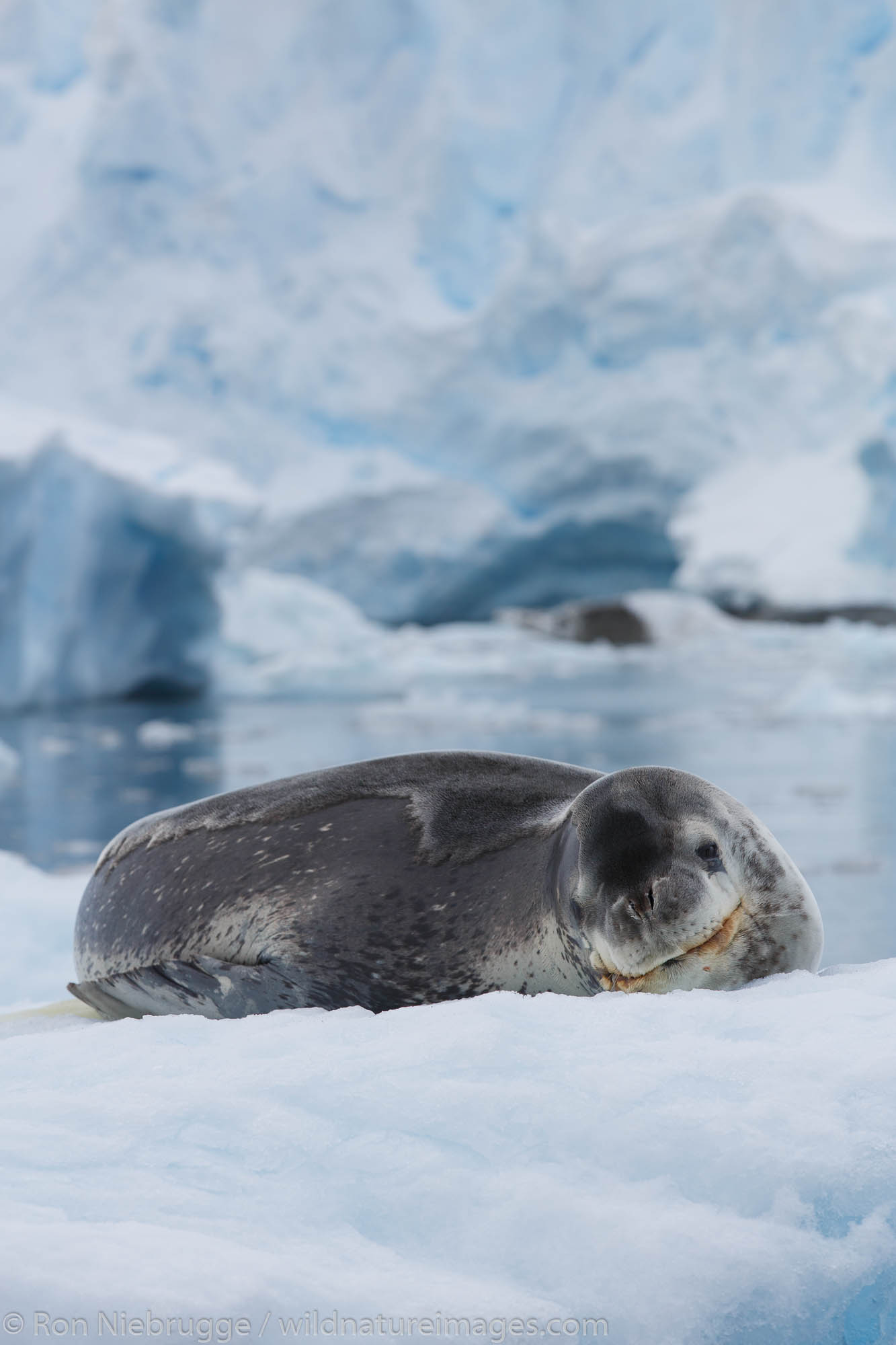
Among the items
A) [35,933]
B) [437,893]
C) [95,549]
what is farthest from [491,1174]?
[95,549]

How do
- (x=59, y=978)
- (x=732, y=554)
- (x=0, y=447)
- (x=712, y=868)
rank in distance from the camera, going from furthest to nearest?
(x=732, y=554), (x=0, y=447), (x=59, y=978), (x=712, y=868)

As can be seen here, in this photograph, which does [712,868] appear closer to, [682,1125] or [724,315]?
[682,1125]

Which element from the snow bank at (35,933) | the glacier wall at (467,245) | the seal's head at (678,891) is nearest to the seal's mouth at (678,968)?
the seal's head at (678,891)

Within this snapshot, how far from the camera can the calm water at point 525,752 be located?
4.08 m

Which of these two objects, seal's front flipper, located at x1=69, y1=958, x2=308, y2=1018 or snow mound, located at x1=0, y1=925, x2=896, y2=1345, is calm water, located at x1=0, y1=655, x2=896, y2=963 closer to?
seal's front flipper, located at x1=69, y1=958, x2=308, y2=1018

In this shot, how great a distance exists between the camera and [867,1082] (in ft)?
3.49

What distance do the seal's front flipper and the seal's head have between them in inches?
15.0

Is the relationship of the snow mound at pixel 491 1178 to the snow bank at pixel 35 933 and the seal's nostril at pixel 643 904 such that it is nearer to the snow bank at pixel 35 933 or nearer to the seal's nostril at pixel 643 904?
the seal's nostril at pixel 643 904

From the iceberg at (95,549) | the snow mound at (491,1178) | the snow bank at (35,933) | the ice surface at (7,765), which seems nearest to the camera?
the snow mound at (491,1178)

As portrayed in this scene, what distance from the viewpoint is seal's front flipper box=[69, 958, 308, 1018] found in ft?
5.11

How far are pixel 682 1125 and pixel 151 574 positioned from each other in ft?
33.0

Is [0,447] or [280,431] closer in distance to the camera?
[0,447]

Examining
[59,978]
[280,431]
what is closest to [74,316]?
[280,431]

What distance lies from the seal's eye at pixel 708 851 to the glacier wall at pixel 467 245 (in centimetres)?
1511
